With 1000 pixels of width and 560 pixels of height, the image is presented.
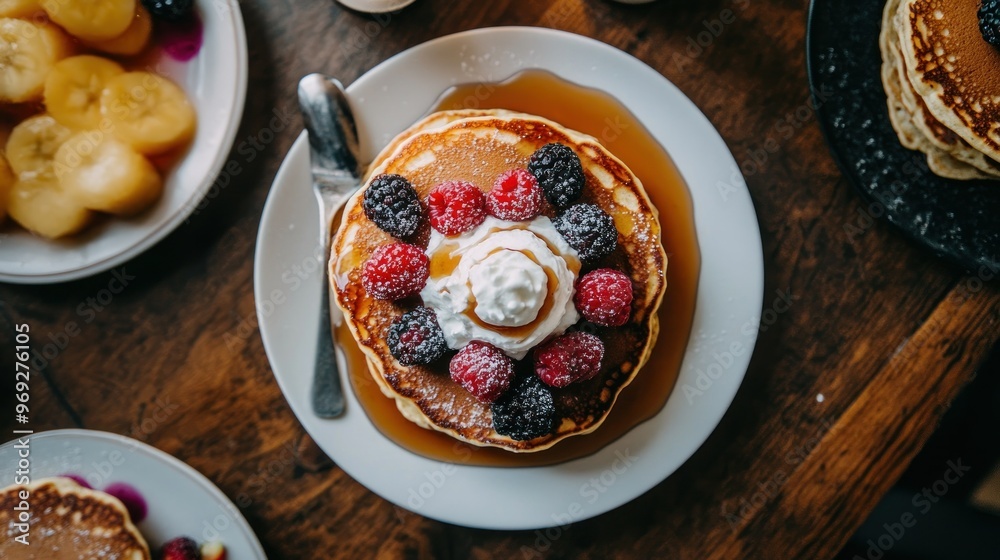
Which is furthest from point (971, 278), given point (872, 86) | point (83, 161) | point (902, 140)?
point (83, 161)

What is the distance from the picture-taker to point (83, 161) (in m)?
1.60

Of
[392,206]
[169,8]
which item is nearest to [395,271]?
[392,206]

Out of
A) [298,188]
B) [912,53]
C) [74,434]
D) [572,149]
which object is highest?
[912,53]

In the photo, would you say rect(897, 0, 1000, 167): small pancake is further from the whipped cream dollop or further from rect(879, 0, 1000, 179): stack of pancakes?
the whipped cream dollop

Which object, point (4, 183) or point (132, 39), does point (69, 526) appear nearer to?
point (4, 183)

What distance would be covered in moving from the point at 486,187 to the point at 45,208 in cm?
115

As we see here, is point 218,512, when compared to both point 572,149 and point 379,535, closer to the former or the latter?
point 379,535

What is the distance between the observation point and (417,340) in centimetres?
139

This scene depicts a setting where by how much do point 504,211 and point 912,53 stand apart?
1108mm

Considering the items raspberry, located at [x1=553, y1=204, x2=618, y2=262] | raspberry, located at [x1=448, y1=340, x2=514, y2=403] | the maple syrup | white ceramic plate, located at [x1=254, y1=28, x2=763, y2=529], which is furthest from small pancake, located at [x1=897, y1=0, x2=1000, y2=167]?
raspberry, located at [x1=448, y1=340, x2=514, y2=403]

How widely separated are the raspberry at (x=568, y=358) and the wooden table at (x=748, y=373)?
25.4 inches

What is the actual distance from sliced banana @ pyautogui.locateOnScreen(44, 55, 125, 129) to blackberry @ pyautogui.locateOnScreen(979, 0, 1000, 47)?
2.19 meters

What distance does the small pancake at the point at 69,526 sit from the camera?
1687 mm
